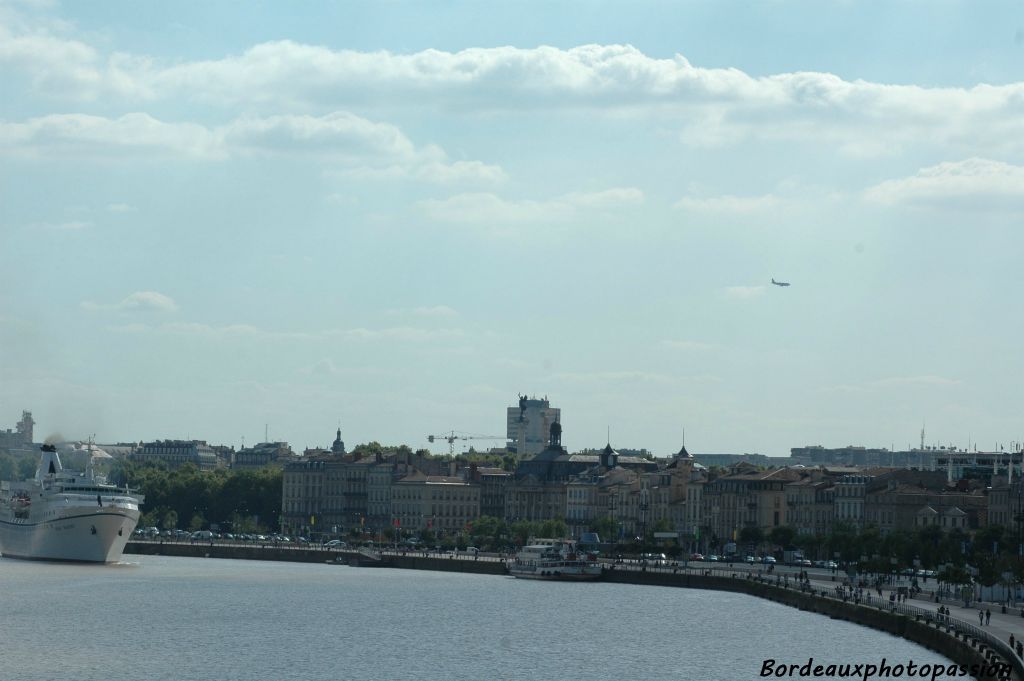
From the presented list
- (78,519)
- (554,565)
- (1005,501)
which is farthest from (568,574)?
(78,519)

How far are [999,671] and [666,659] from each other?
80.9 feet

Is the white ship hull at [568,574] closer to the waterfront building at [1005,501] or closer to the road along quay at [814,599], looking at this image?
the road along quay at [814,599]

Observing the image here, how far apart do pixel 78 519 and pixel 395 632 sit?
223ft

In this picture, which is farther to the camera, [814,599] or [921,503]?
[921,503]

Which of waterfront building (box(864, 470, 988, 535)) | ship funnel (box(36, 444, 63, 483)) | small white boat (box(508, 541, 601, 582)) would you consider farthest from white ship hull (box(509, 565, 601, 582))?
ship funnel (box(36, 444, 63, 483))

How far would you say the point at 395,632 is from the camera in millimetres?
113875

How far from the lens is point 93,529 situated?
175625mm

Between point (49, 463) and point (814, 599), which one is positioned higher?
point (49, 463)

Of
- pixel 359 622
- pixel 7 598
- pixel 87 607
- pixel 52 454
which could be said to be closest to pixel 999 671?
pixel 359 622

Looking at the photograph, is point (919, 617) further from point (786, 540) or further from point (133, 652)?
point (786, 540)

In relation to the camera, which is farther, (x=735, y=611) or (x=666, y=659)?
(x=735, y=611)

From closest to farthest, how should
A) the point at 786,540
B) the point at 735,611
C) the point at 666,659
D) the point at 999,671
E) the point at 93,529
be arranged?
the point at 999,671 < the point at 666,659 < the point at 735,611 < the point at 93,529 < the point at 786,540

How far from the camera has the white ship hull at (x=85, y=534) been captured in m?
175

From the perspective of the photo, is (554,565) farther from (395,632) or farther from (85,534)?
(395,632)
